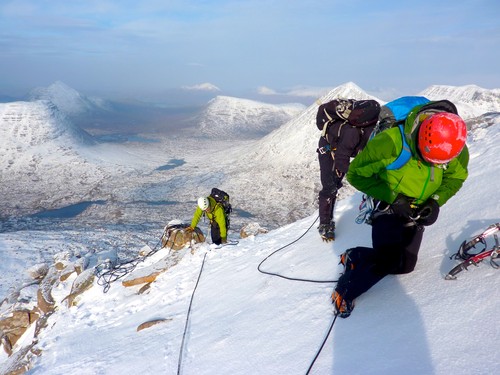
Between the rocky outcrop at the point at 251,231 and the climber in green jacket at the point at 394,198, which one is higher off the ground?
the climber in green jacket at the point at 394,198

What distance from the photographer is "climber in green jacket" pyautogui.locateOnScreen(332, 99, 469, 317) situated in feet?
11.8

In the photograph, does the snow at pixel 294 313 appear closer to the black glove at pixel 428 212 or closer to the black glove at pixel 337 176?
the black glove at pixel 428 212

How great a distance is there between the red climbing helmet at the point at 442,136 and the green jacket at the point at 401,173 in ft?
0.52

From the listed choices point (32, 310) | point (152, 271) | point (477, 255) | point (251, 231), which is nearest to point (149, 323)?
point (152, 271)

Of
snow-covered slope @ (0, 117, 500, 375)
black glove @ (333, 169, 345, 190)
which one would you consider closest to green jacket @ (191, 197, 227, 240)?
snow-covered slope @ (0, 117, 500, 375)

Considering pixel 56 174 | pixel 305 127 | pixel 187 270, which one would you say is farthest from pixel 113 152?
pixel 187 270

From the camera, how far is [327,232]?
6.71m

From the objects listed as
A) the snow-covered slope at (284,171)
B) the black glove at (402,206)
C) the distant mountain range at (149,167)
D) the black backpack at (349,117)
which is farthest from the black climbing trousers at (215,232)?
the distant mountain range at (149,167)

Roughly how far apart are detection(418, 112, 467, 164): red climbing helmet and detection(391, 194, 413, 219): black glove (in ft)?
1.91

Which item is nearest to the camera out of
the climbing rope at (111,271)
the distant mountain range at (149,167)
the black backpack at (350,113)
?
the black backpack at (350,113)

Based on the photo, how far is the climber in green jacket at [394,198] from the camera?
11.8 ft

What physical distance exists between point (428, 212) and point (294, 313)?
84.8 inches

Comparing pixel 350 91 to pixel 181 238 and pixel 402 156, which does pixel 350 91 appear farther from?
pixel 402 156

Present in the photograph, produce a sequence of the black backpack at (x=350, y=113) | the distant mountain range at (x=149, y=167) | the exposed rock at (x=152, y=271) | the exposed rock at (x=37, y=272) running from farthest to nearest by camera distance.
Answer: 1. the distant mountain range at (x=149, y=167)
2. the exposed rock at (x=37, y=272)
3. the exposed rock at (x=152, y=271)
4. the black backpack at (x=350, y=113)
